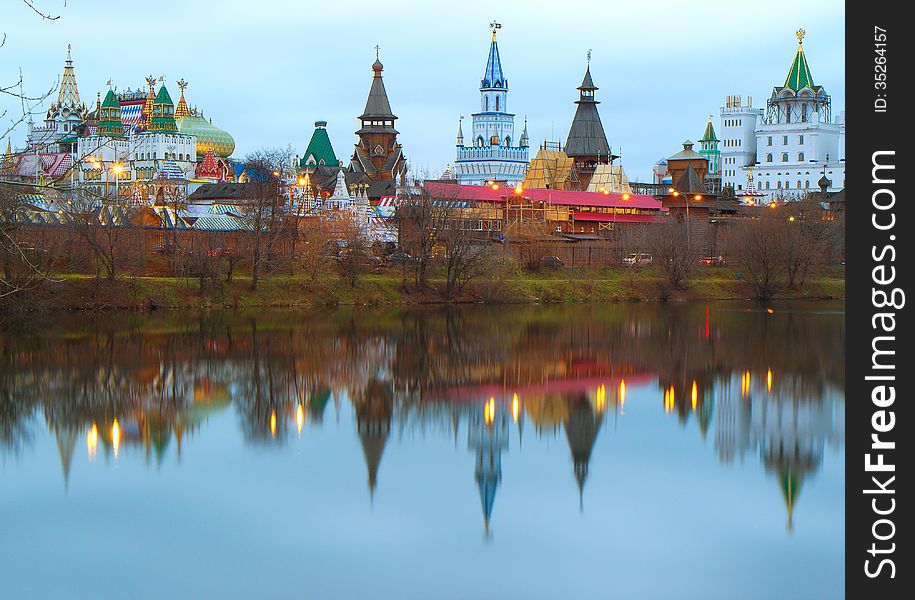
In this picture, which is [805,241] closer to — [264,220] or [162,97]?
[264,220]

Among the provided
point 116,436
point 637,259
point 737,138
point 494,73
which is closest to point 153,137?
point 494,73

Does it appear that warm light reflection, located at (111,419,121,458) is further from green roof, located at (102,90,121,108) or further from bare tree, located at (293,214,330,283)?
green roof, located at (102,90,121,108)

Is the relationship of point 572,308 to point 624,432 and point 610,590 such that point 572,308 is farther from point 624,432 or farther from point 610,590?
point 610,590

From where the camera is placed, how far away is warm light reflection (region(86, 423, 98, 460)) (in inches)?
695

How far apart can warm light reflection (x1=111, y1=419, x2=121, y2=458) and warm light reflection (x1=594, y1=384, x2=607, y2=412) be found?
8.07 meters

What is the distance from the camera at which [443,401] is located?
22969 mm

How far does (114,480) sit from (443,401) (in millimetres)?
8091

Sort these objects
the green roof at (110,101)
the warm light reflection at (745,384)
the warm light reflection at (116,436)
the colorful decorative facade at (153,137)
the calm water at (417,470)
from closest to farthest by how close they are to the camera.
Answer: the calm water at (417,470), the warm light reflection at (116,436), the warm light reflection at (745,384), the colorful decorative facade at (153,137), the green roof at (110,101)

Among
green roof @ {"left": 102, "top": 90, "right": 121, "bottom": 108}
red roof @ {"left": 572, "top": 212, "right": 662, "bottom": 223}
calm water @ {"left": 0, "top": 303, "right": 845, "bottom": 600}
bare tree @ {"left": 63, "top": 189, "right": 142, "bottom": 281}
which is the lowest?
calm water @ {"left": 0, "top": 303, "right": 845, "bottom": 600}

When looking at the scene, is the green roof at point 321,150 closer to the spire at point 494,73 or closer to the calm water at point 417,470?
the spire at point 494,73

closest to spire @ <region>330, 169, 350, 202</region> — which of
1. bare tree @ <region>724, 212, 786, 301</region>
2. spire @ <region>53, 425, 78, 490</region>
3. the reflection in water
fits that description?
bare tree @ <region>724, 212, 786, 301</region>

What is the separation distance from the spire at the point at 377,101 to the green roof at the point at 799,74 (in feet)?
156

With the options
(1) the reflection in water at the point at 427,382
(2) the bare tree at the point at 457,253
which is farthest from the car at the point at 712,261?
(1) the reflection in water at the point at 427,382

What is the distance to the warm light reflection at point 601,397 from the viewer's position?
22.5m
